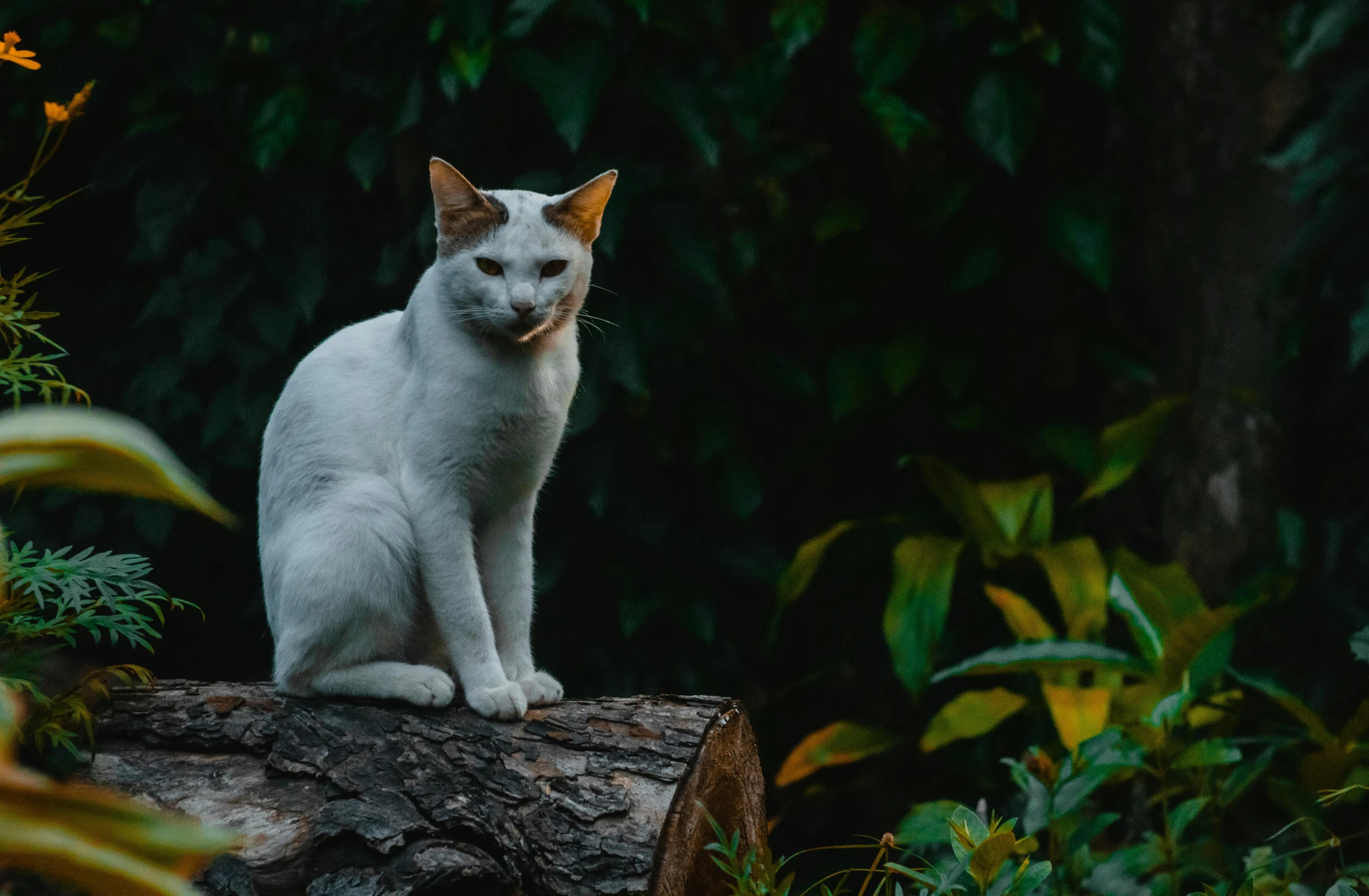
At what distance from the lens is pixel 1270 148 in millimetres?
3145

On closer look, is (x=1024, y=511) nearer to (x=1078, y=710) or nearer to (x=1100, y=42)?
(x=1078, y=710)

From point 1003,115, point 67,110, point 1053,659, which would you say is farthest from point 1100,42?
point 67,110

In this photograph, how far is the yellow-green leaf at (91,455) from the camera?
2.30 ft

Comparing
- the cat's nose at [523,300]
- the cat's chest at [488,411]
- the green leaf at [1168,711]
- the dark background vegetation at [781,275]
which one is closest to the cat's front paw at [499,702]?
the cat's chest at [488,411]

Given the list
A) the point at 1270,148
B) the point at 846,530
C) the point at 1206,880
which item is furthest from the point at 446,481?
the point at 1270,148

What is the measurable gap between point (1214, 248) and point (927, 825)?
224 centimetres

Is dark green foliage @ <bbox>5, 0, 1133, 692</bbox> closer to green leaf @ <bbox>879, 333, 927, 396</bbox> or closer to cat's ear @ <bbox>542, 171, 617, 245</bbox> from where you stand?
green leaf @ <bbox>879, 333, 927, 396</bbox>

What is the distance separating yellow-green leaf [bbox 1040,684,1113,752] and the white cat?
1328mm

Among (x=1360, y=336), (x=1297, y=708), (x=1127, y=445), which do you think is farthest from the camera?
(x=1127, y=445)

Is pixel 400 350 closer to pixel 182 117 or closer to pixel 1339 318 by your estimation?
pixel 182 117

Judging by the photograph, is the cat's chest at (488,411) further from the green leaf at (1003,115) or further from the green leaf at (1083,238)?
the green leaf at (1083,238)

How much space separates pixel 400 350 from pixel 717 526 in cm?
125

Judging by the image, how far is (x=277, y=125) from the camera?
275cm

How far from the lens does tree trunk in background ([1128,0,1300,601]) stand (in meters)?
3.55
